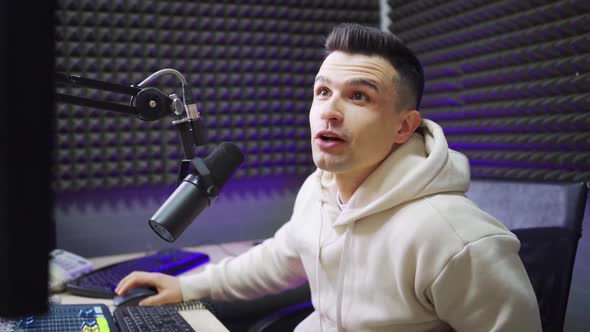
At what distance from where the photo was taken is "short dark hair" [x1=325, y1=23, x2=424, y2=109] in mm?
1177

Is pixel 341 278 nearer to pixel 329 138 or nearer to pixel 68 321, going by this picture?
pixel 329 138

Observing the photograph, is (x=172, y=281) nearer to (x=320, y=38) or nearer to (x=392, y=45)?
(x=392, y=45)

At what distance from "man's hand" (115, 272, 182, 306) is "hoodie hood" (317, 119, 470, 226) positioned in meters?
0.57

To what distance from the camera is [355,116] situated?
1130 mm

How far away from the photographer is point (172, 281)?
147 cm

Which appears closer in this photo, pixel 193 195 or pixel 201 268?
pixel 193 195

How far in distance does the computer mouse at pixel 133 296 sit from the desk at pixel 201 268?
0.03 m

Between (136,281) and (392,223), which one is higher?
(392,223)

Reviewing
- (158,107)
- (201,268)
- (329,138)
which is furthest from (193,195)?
(201,268)

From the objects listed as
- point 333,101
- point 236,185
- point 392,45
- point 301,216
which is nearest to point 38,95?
point 333,101

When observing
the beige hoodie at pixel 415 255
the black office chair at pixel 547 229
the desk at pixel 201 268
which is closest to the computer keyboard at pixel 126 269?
the desk at pixel 201 268

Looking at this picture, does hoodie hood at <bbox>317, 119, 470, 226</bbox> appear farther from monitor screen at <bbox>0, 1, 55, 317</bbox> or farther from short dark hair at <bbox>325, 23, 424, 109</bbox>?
monitor screen at <bbox>0, 1, 55, 317</bbox>

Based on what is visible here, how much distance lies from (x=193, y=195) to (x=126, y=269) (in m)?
0.99

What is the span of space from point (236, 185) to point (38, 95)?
205cm
